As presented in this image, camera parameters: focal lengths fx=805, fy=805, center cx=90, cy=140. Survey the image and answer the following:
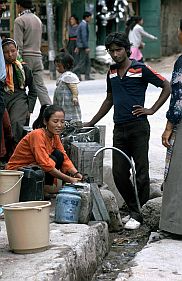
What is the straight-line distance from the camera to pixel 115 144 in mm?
7273

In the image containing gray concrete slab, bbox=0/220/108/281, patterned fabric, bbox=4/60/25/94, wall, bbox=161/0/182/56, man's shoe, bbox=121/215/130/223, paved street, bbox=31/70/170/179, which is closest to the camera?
gray concrete slab, bbox=0/220/108/281

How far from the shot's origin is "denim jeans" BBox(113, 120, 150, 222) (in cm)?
714

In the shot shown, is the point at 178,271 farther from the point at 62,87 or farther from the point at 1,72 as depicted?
the point at 62,87

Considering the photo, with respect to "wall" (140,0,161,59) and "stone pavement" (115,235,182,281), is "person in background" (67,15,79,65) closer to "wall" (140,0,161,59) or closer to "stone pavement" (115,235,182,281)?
"wall" (140,0,161,59)

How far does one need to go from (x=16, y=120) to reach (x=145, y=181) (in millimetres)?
1872

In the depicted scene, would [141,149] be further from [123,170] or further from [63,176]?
[63,176]

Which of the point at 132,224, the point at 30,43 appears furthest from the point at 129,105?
the point at 30,43

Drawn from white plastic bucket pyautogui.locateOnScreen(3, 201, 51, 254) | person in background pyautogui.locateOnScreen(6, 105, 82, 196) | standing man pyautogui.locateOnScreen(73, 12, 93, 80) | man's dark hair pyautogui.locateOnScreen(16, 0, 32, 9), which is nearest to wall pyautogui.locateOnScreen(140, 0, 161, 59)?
standing man pyautogui.locateOnScreen(73, 12, 93, 80)

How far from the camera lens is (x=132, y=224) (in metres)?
7.25

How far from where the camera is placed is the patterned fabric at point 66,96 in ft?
30.5

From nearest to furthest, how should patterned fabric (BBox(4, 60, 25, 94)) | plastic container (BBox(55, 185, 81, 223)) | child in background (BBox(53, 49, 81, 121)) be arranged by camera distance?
plastic container (BBox(55, 185, 81, 223))
patterned fabric (BBox(4, 60, 25, 94))
child in background (BBox(53, 49, 81, 121))

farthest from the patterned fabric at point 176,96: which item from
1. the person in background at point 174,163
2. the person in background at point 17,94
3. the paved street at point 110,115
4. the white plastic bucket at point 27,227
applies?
the paved street at point 110,115

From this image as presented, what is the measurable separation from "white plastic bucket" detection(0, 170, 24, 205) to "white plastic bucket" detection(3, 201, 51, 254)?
1094mm

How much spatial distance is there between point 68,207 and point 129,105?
1.20m
